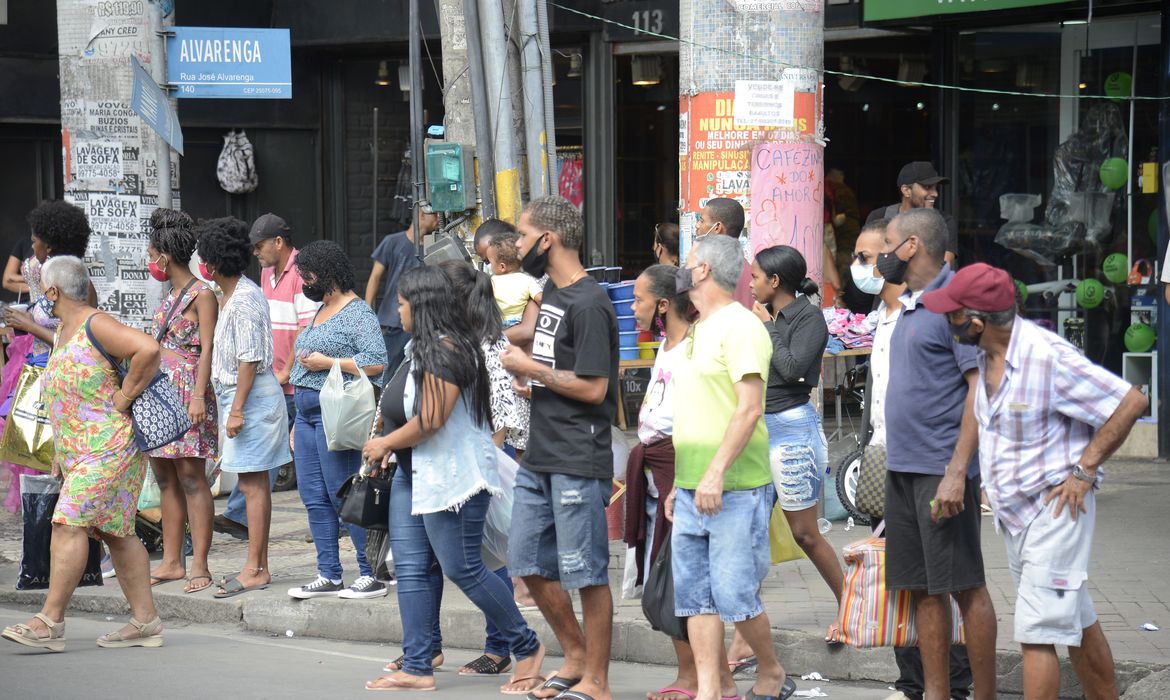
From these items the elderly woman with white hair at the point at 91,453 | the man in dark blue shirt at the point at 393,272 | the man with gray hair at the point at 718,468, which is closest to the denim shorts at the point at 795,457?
the man with gray hair at the point at 718,468

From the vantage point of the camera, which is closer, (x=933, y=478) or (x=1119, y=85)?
(x=933, y=478)

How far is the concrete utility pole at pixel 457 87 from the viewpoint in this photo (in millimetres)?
9461

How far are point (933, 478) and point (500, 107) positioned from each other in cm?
407

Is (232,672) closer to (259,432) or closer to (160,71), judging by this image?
(259,432)

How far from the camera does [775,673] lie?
Result: 238 inches

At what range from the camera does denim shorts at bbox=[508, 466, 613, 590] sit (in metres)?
6.04

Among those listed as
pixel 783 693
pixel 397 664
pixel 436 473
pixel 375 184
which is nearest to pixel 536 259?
pixel 436 473

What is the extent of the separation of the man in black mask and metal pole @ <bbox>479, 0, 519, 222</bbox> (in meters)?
3.33

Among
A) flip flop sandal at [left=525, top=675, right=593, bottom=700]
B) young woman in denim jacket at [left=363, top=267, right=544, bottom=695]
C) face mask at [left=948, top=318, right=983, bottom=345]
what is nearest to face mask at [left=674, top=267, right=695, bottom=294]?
young woman in denim jacket at [left=363, top=267, right=544, bottom=695]

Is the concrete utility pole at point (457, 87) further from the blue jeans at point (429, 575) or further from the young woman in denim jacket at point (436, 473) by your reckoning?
the blue jeans at point (429, 575)

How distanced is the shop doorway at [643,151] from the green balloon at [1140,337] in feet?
14.3

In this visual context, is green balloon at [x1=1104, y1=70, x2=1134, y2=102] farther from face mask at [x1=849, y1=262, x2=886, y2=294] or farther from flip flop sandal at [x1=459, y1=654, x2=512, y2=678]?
flip flop sandal at [x1=459, y1=654, x2=512, y2=678]

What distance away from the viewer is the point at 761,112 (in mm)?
8250

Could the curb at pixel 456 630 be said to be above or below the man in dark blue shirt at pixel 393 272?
below
